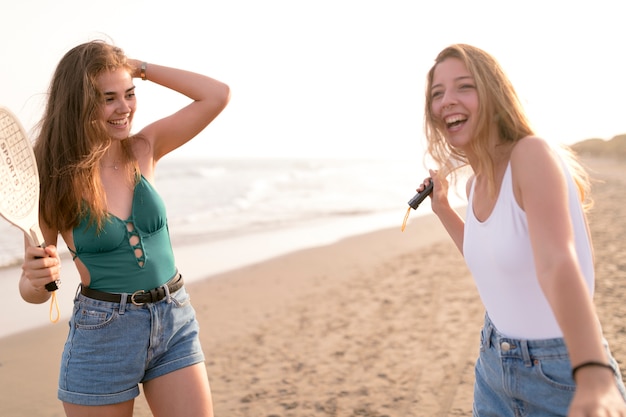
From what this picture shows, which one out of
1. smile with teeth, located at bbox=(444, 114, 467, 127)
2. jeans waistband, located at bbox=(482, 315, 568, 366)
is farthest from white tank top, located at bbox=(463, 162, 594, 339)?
smile with teeth, located at bbox=(444, 114, 467, 127)

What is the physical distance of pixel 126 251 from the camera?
2738 mm

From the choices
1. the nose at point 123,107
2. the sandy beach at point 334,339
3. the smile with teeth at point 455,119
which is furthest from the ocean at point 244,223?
the smile with teeth at point 455,119

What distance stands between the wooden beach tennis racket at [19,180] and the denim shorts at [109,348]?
0.23 metres

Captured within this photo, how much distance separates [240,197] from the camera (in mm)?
21891

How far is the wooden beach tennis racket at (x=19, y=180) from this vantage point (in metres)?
2.45

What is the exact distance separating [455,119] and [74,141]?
1.67 meters

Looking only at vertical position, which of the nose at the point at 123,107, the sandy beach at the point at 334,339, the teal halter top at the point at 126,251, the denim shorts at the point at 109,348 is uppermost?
the nose at the point at 123,107

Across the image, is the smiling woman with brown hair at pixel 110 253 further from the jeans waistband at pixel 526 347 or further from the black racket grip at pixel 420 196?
the jeans waistband at pixel 526 347

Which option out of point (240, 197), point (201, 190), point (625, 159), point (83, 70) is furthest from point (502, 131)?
point (625, 159)

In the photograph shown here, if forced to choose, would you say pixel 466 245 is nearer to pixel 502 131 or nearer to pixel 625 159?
pixel 502 131

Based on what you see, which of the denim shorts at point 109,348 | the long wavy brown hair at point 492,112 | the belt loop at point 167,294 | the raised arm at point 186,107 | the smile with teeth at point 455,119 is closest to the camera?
the long wavy brown hair at point 492,112

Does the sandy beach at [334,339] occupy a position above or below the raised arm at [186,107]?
below

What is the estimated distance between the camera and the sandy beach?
5.19m

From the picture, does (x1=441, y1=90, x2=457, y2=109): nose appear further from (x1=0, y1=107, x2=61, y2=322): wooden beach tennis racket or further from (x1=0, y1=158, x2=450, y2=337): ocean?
(x1=0, y1=158, x2=450, y2=337): ocean
